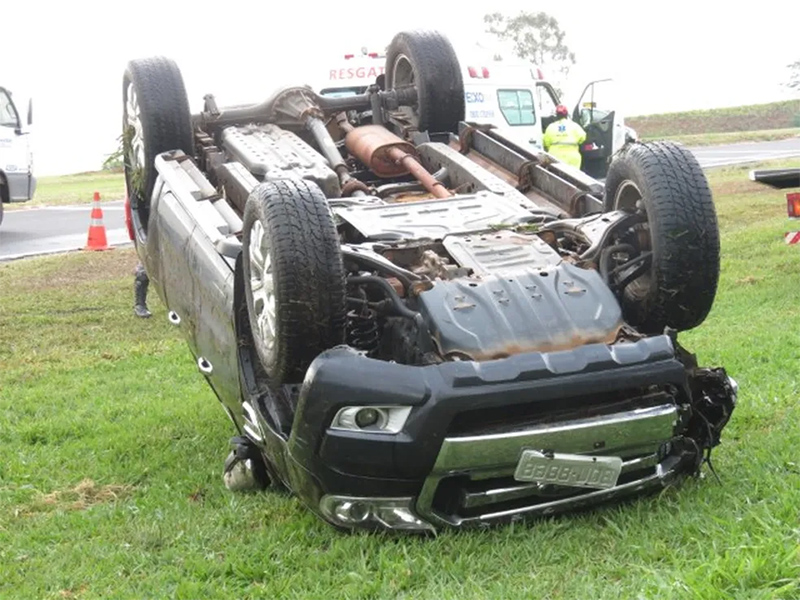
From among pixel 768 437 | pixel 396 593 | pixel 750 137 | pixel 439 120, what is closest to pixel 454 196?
pixel 439 120

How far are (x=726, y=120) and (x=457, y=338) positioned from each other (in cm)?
4273

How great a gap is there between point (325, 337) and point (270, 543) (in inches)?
30.8

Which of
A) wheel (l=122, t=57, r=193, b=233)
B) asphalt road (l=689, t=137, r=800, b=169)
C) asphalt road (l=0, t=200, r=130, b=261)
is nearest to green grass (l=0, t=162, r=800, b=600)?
wheel (l=122, t=57, r=193, b=233)

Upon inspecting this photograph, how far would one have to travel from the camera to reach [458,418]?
12.1 feet

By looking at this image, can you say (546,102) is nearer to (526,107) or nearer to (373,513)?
(526,107)

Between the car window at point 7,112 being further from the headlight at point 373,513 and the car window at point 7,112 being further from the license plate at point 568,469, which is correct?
the license plate at point 568,469

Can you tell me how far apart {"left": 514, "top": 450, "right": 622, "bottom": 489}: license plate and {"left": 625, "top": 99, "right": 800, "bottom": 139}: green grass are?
39524mm

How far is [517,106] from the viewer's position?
1709 centimetres

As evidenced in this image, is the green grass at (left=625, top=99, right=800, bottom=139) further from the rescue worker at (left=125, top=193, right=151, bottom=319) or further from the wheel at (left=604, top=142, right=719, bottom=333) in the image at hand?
the wheel at (left=604, top=142, right=719, bottom=333)

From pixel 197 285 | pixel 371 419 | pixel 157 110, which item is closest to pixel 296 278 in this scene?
pixel 371 419

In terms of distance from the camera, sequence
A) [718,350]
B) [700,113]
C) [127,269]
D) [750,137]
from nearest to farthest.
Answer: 1. [718,350]
2. [127,269]
3. [750,137]
4. [700,113]

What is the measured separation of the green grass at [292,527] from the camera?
11.2 feet

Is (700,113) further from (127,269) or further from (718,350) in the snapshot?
(718,350)

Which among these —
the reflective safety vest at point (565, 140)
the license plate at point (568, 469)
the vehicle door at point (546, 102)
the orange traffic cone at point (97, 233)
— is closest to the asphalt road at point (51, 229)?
the orange traffic cone at point (97, 233)
